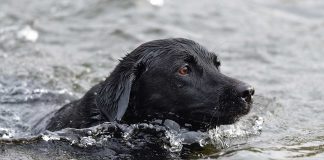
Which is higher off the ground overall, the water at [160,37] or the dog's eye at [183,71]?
the dog's eye at [183,71]

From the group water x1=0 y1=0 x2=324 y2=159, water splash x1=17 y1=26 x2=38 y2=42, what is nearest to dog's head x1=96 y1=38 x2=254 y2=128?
water x1=0 y1=0 x2=324 y2=159

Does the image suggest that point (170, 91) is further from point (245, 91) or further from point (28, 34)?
point (28, 34)

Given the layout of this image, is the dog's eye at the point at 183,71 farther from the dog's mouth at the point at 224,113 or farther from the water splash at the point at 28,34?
the water splash at the point at 28,34

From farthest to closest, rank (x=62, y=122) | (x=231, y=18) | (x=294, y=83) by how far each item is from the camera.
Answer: (x=231, y=18)
(x=294, y=83)
(x=62, y=122)

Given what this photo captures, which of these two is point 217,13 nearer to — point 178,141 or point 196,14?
point 196,14

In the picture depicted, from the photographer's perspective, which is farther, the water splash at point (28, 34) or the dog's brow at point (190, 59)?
the water splash at point (28, 34)

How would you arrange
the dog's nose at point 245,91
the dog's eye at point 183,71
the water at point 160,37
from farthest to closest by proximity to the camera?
1. the water at point 160,37
2. the dog's eye at point 183,71
3. the dog's nose at point 245,91

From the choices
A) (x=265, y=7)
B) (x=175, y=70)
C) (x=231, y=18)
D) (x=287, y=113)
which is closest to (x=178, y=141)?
(x=175, y=70)

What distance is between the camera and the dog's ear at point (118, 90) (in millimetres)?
6414

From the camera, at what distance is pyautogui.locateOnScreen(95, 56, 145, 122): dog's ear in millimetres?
6414

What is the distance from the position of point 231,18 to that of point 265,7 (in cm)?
117

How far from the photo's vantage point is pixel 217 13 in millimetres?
13281

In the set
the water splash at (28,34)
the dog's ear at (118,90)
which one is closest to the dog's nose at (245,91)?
the dog's ear at (118,90)

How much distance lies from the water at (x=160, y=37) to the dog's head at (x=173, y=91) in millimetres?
229
